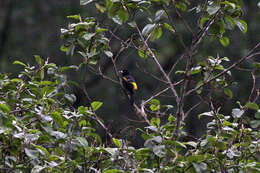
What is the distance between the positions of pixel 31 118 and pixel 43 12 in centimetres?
1064

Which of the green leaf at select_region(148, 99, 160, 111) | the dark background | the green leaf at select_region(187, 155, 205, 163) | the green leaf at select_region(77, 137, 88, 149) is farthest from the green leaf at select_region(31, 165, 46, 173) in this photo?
the dark background

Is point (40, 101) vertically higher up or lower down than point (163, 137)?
higher up

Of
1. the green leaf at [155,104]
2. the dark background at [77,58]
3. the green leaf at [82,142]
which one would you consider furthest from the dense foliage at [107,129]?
the dark background at [77,58]

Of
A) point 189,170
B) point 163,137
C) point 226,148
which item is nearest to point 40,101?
point 163,137

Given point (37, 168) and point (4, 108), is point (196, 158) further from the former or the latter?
point (4, 108)

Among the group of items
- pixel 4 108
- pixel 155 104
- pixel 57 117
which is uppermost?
pixel 4 108

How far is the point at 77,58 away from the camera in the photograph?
11031mm

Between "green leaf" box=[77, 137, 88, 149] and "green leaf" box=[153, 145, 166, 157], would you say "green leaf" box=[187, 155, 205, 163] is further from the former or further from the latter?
"green leaf" box=[77, 137, 88, 149]

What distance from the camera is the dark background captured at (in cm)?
1149

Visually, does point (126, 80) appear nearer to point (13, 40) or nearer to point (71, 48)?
point (71, 48)

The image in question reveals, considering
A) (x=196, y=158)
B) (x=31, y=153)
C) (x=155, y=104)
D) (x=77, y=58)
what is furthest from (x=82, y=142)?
(x=77, y=58)

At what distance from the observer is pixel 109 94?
1198 cm

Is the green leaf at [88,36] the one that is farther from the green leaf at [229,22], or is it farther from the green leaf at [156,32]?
the green leaf at [229,22]

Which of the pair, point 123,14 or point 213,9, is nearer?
point 213,9
